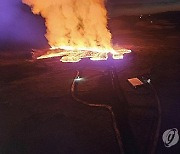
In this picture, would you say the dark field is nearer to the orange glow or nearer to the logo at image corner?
the logo at image corner

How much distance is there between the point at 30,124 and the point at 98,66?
463 cm

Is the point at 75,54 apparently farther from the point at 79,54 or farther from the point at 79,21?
the point at 79,21

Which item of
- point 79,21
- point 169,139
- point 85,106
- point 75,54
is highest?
point 79,21

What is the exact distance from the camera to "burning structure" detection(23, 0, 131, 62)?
12.5 m

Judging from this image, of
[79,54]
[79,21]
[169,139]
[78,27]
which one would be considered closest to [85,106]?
[169,139]

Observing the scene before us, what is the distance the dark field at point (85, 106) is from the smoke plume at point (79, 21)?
1.43 m

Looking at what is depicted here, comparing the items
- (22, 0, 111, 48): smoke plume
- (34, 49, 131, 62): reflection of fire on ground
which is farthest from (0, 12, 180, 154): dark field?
(22, 0, 111, 48): smoke plume

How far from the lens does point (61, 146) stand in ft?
18.9

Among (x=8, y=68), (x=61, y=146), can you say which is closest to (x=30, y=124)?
(x=61, y=146)

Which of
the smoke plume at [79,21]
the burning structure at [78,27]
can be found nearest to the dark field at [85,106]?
the burning structure at [78,27]

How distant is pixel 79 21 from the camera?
12953 millimetres

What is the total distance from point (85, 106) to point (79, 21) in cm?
628

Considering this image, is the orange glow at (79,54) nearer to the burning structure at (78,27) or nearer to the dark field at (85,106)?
the burning structure at (78,27)

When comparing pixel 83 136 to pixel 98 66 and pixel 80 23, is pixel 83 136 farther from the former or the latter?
pixel 80 23
